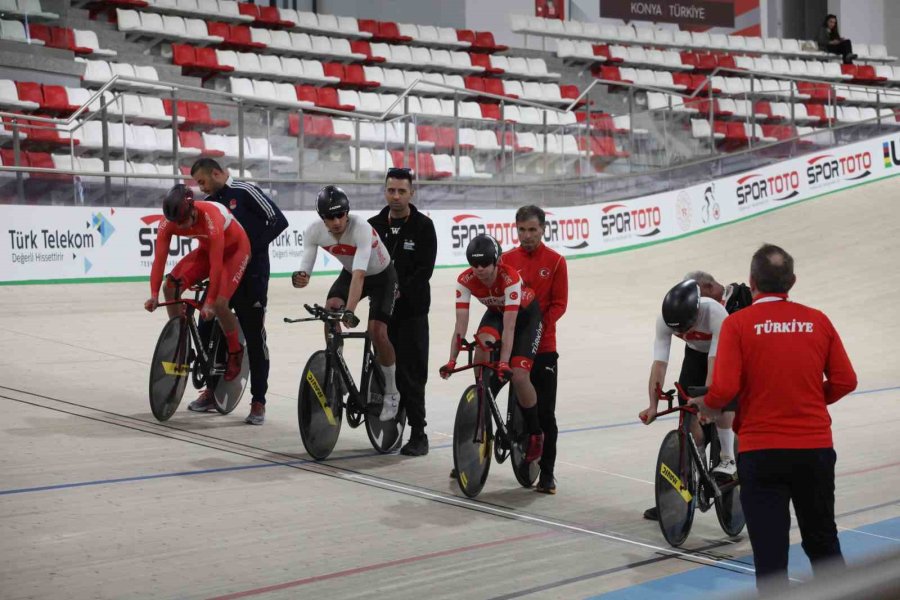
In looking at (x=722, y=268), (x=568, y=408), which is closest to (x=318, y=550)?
(x=568, y=408)

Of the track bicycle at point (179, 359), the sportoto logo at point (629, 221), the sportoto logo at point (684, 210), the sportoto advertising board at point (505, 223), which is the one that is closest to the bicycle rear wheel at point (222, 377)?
the track bicycle at point (179, 359)

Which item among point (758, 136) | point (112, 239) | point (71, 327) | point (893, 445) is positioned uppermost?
point (758, 136)

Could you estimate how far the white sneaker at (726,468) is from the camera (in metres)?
4.32

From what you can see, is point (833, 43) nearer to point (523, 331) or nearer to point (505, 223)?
point (505, 223)

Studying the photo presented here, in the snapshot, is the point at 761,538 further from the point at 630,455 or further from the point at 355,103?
the point at 355,103

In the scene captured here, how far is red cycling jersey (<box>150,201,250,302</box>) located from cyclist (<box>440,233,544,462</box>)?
164 centimetres

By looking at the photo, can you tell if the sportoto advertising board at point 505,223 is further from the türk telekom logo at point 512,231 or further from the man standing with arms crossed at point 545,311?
the man standing with arms crossed at point 545,311

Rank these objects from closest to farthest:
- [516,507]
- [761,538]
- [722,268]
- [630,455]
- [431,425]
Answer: [761,538], [516,507], [630,455], [431,425], [722,268]

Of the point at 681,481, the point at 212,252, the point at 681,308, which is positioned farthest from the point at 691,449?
the point at 212,252

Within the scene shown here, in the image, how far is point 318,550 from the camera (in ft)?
13.3

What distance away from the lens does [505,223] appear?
1442 cm

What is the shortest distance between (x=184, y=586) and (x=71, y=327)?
6094 millimetres

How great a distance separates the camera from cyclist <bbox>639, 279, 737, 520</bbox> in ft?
13.0

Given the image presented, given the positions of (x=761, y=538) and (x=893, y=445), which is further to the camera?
(x=893, y=445)
